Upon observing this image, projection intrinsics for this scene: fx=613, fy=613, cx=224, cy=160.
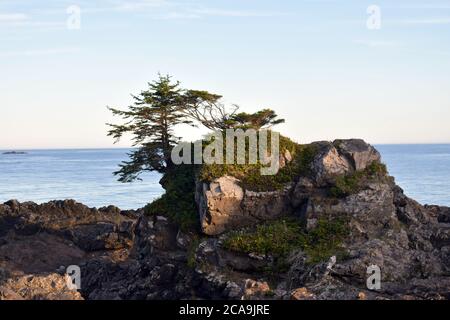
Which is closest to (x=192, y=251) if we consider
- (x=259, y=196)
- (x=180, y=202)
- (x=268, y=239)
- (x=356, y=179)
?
(x=180, y=202)

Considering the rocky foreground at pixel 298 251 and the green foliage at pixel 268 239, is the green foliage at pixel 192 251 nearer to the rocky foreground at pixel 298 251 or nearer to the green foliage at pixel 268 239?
the rocky foreground at pixel 298 251

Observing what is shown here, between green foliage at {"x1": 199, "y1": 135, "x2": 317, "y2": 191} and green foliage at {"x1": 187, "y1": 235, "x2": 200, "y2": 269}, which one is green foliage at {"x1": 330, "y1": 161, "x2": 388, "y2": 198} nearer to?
green foliage at {"x1": 199, "y1": 135, "x2": 317, "y2": 191}

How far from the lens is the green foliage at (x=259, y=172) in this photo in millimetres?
32094

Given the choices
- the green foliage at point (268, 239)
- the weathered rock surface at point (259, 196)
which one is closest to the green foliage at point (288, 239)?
the green foliage at point (268, 239)

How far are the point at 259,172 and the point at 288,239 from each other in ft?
14.4

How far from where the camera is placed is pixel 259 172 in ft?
107

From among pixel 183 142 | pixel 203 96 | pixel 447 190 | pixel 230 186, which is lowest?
pixel 447 190

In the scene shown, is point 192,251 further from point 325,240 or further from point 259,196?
point 325,240

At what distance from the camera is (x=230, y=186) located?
3177 cm

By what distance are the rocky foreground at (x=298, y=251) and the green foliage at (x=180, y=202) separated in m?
0.43
